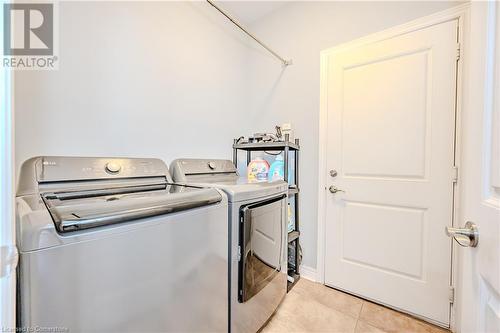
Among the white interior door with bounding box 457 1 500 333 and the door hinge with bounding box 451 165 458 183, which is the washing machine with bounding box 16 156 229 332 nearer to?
the white interior door with bounding box 457 1 500 333

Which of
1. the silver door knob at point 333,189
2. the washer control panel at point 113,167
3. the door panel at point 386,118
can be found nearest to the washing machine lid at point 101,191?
the washer control panel at point 113,167

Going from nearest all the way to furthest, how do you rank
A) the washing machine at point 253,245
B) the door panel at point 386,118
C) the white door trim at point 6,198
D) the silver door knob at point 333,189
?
the white door trim at point 6,198
the washing machine at point 253,245
the door panel at point 386,118
the silver door knob at point 333,189

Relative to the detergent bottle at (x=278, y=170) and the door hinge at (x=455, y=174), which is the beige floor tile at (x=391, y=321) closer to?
the door hinge at (x=455, y=174)

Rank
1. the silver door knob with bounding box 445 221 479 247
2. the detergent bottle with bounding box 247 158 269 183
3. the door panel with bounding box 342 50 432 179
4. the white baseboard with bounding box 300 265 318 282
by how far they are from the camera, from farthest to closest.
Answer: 1. the white baseboard with bounding box 300 265 318 282
2. the detergent bottle with bounding box 247 158 269 183
3. the door panel with bounding box 342 50 432 179
4. the silver door knob with bounding box 445 221 479 247

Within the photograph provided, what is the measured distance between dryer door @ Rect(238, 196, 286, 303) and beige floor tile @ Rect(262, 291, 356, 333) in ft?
1.11

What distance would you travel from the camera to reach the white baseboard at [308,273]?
6.98ft

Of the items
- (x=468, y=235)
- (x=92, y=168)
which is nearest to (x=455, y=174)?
(x=468, y=235)

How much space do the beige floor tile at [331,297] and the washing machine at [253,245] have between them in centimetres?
37

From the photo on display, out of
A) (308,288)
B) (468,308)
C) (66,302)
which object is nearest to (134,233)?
(66,302)

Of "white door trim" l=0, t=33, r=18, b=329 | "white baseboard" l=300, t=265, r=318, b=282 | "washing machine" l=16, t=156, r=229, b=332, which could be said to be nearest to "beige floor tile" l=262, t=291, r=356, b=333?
"white baseboard" l=300, t=265, r=318, b=282

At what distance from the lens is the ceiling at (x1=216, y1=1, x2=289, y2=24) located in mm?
2281

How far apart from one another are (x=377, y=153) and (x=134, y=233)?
1.80 m

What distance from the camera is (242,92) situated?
2.55 metres

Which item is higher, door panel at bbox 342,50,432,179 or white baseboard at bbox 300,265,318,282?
door panel at bbox 342,50,432,179
